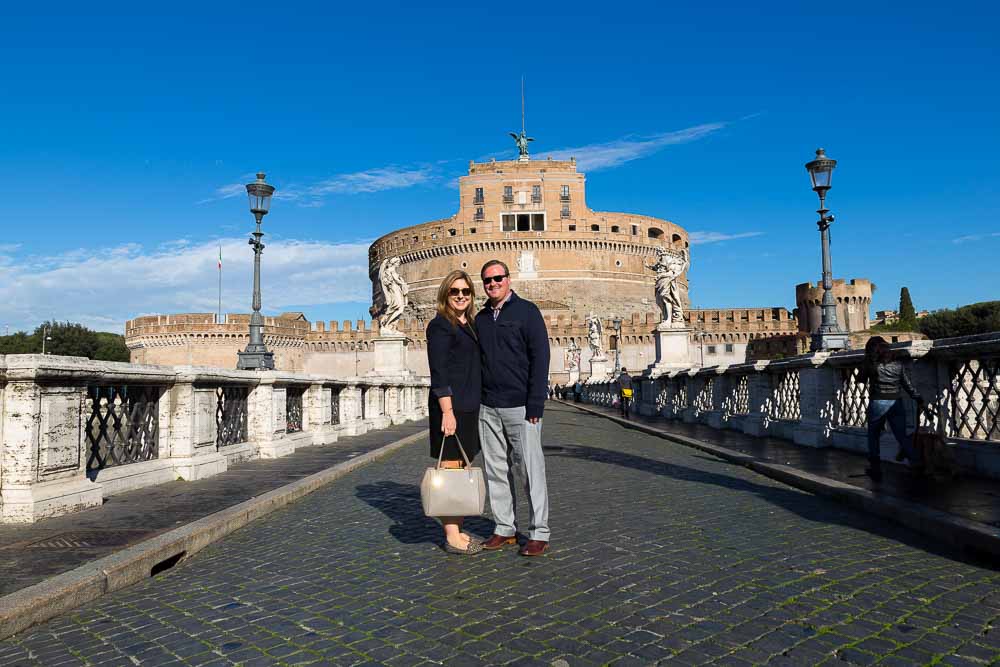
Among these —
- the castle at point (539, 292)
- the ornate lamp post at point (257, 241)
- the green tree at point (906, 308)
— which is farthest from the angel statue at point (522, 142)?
the ornate lamp post at point (257, 241)

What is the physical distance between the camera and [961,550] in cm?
428

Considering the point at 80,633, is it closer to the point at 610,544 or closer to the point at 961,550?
the point at 610,544

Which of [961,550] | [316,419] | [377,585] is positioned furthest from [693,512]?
[316,419]

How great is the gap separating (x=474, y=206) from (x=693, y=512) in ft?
251

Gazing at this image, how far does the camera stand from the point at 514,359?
4520 mm

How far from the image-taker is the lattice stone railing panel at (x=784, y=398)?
11.4 meters

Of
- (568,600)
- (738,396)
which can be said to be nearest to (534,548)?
(568,600)

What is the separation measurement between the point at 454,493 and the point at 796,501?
3399mm

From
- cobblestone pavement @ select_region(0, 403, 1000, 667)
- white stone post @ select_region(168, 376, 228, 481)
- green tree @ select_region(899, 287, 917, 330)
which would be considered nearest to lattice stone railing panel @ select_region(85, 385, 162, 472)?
white stone post @ select_region(168, 376, 228, 481)

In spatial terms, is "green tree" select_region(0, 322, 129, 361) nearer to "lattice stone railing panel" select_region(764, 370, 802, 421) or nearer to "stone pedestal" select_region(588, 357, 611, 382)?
"stone pedestal" select_region(588, 357, 611, 382)

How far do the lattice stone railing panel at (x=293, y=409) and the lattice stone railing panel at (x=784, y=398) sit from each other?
25.3 ft

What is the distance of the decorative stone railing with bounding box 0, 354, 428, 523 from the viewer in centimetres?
507

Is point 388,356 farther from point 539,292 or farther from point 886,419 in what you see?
point 539,292

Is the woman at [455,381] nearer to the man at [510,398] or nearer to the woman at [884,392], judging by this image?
the man at [510,398]
